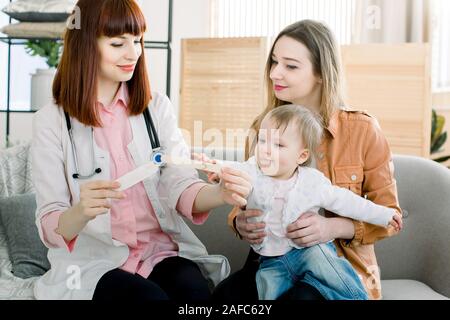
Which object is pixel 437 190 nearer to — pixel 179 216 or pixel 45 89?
pixel 179 216

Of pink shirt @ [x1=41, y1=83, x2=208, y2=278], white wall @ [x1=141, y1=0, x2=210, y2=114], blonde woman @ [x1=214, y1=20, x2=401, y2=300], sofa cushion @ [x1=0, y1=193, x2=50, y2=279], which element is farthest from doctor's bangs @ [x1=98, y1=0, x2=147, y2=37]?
white wall @ [x1=141, y1=0, x2=210, y2=114]

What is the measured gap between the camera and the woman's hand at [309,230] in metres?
0.98

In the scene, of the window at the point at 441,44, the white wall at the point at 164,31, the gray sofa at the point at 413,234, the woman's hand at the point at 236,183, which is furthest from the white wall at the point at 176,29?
the woman's hand at the point at 236,183

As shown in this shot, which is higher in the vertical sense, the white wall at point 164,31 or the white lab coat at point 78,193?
the white wall at point 164,31

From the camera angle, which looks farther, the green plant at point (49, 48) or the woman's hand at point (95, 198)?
the green plant at point (49, 48)

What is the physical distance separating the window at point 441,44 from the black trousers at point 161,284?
2.61m

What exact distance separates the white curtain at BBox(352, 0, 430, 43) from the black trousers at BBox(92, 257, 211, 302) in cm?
272

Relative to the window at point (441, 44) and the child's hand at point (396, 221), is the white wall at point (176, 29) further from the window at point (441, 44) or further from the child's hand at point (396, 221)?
the child's hand at point (396, 221)

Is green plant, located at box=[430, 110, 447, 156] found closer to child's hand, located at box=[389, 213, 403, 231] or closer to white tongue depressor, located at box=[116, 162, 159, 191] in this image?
child's hand, located at box=[389, 213, 403, 231]

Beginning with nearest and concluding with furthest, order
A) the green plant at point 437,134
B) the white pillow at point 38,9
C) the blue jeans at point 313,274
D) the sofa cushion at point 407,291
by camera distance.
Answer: the blue jeans at point 313,274 < the sofa cushion at point 407,291 < the white pillow at point 38,9 < the green plant at point 437,134

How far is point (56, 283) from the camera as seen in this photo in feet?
3.34

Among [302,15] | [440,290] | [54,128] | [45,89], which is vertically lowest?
[440,290]
